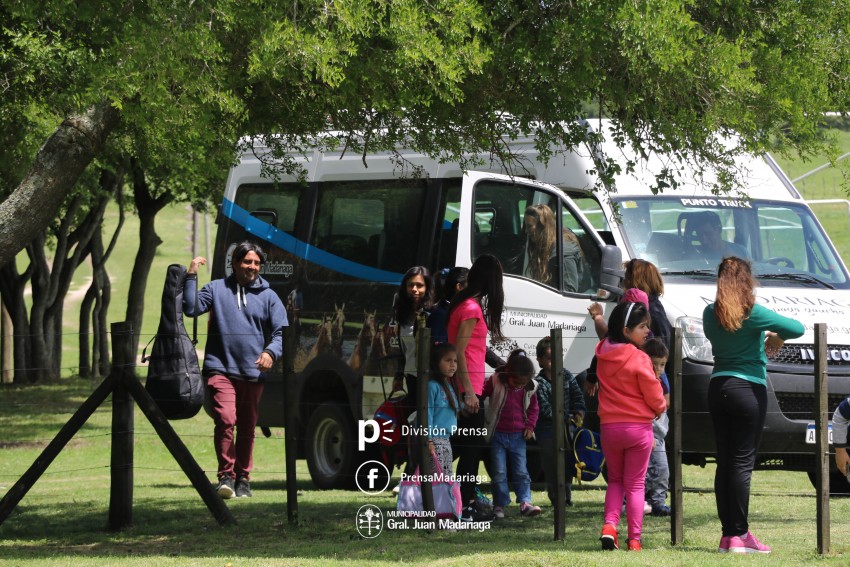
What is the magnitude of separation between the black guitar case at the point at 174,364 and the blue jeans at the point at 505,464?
88.6 inches

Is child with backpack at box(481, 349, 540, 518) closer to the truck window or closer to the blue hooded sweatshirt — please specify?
the blue hooded sweatshirt

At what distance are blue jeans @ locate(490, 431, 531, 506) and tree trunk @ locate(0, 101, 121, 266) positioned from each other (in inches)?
139

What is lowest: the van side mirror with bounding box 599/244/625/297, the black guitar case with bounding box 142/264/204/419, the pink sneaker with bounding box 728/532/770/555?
the pink sneaker with bounding box 728/532/770/555

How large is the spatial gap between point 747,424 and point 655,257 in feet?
10.9

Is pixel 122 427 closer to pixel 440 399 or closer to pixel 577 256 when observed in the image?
pixel 440 399

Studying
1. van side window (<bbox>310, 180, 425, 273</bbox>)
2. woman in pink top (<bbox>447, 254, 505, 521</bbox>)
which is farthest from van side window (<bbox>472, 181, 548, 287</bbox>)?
woman in pink top (<bbox>447, 254, 505, 521</bbox>)

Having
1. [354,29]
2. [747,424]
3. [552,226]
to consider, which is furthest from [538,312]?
[354,29]

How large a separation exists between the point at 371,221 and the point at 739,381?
5391mm

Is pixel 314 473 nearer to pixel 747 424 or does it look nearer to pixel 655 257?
pixel 655 257

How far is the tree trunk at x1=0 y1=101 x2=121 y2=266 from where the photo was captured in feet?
29.6

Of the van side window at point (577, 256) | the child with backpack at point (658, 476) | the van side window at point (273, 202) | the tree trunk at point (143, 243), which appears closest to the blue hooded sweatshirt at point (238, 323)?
the van side window at point (577, 256)

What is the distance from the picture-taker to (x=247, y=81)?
8.73m

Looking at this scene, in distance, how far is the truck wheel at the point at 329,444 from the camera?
40.9ft

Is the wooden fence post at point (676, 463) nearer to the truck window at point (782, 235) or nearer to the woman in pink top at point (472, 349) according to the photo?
the woman in pink top at point (472, 349)
